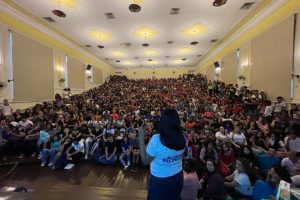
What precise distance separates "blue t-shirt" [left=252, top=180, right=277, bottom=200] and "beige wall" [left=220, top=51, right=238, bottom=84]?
861cm

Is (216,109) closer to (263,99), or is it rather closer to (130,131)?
(263,99)

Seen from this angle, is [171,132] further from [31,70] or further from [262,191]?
[31,70]

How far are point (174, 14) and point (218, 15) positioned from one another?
189 cm

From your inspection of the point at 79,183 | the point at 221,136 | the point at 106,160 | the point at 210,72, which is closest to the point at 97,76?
the point at 210,72

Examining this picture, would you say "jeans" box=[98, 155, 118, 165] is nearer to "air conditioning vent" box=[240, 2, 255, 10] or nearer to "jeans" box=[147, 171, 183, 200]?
"jeans" box=[147, 171, 183, 200]

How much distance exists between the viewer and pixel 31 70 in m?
8.54

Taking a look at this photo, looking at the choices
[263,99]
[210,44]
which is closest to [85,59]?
[210,44]

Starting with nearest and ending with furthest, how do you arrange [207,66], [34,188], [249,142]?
[34,188]
[249,142]
[207,66]

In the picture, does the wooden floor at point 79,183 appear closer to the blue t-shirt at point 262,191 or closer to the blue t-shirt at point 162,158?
the blue t-shirt at point 262,191

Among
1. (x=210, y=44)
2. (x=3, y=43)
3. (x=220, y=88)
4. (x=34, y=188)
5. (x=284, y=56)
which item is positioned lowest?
(x=34, y=188)

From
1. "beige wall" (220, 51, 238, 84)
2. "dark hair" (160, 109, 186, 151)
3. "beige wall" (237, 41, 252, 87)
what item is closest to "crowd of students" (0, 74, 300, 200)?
"beige wall" (237, 41, 252, 87)

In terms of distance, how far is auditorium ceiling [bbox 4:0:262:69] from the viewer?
24.0 feet

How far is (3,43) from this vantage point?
6.88 meters

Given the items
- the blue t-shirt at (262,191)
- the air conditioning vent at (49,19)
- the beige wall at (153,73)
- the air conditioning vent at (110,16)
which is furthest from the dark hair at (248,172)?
the beige wall at (153,73)
